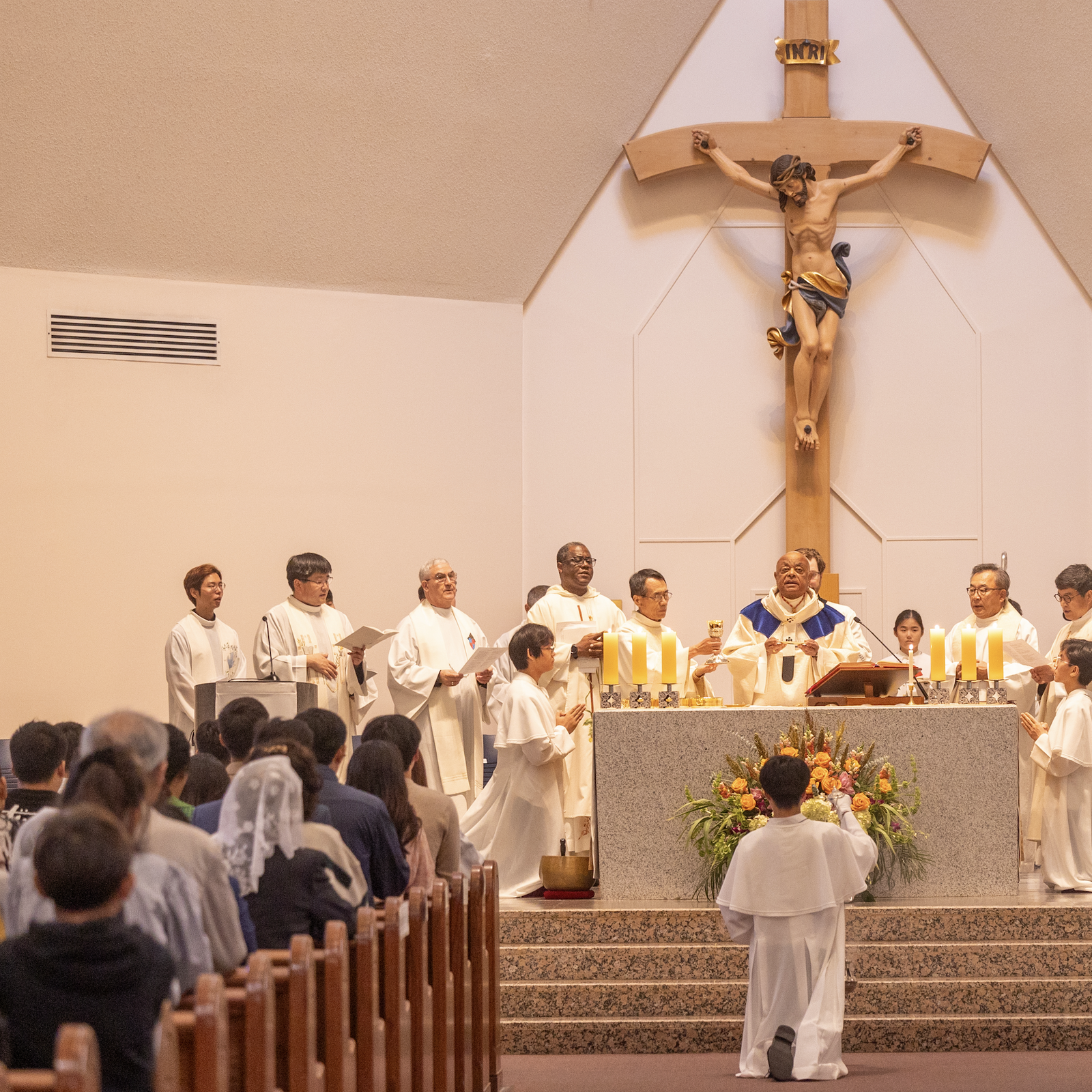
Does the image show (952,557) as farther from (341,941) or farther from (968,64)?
(341,941)

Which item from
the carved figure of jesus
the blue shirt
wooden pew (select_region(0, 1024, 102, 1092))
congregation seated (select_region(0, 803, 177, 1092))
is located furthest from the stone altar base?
wooden pew (select_region(0, 1024, 102, 1092))

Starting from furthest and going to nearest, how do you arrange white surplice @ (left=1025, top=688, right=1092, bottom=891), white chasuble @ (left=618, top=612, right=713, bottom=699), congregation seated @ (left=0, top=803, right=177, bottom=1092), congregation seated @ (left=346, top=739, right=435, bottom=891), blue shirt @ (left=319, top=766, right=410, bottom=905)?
white chasuble @ (left=618, top=612, right=713, bottom=699) → white surplice @ (left=1025, top=688, right=1092, bottom=891) → congregation seated @ (left=346, top=739, right=435, bottom=891) → blue shirt @ (left=319, top=766, right=410, bottom=905) → congregation seated @ (left=0, top=803, right=177, bottom=1092)

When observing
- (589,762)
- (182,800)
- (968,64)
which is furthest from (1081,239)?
(182,800)

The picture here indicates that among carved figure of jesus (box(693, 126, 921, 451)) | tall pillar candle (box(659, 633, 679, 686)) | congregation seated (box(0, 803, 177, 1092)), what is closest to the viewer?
congregation seated (box(0, 803, 177, 1092))

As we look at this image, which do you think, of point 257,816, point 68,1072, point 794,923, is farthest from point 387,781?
point 68,1072

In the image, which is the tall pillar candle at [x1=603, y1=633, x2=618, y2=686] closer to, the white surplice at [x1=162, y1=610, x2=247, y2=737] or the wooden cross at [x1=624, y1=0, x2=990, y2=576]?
the white surplice at [x1=162, y1=610, x2=247, y2=737]

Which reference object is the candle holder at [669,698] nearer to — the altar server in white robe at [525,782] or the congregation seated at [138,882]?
the altar server in white robe at [525,782]

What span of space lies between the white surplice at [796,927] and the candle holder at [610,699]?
158cm

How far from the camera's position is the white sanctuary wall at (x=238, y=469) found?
30.1 ft

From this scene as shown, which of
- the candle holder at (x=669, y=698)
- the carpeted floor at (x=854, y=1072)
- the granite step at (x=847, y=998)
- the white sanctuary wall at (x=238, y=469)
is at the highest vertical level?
the white sanctuary wall at (x=238, y=469)

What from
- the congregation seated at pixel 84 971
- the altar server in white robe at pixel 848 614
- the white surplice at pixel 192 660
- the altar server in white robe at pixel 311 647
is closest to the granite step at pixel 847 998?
the altar server in white robe at pixel 848 614

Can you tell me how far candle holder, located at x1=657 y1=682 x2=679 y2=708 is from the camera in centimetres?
683

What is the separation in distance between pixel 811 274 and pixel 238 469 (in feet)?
12.7

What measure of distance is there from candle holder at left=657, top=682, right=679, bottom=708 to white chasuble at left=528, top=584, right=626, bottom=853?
398 millimetres
